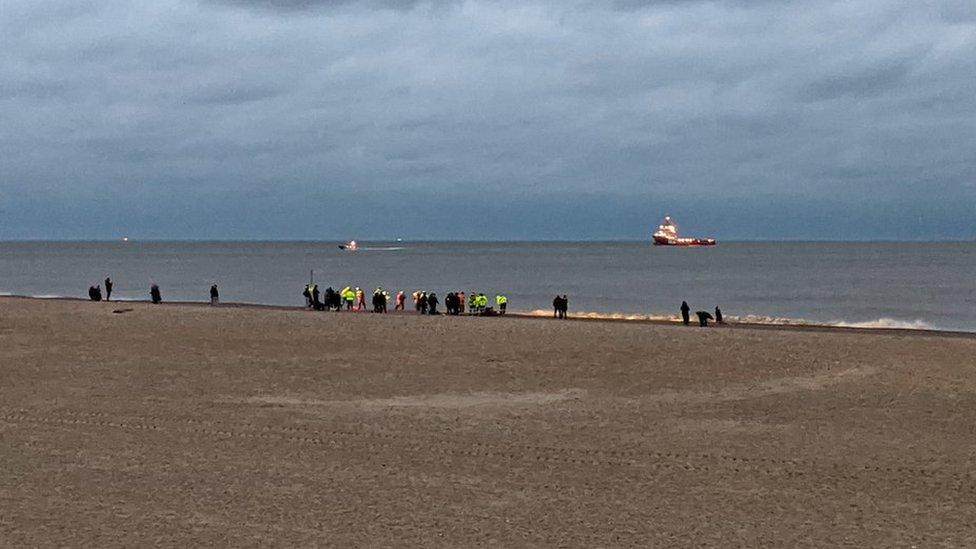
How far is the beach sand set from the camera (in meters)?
11.6

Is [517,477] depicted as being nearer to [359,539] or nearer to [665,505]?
[665,505]

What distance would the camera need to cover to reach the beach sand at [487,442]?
1159cm

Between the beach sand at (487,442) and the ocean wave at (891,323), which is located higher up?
the ocean wave at (891,323)

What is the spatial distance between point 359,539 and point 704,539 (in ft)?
12.0

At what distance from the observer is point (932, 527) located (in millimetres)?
11602

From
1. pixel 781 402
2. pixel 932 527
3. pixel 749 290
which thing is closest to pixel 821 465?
pixel 932 527

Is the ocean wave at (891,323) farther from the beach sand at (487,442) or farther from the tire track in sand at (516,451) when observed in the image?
the tire track in sand at (516,451)

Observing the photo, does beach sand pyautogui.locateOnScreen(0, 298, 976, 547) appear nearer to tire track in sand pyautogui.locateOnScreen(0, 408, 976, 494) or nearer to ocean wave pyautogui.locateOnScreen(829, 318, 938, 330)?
tire track in sand pyautogui.locateOnScreen(0, 408, 976, 494)

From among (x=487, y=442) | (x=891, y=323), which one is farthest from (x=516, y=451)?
(x=891, y=323)

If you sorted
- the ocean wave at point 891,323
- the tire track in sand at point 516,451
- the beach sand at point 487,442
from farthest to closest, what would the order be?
the ocean wave at point 891,323
the tire track in sand at point 516,451
the beach sand at point 487,442

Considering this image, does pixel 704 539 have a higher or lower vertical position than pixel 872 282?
lower

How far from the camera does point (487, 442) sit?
53.5 feet

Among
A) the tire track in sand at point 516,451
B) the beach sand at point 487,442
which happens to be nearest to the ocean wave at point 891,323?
the beach sand at point 487,442

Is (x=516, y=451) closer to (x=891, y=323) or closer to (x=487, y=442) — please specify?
(x=487, y=442)
